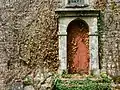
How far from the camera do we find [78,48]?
1052cm

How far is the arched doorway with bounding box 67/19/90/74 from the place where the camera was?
10.4 m

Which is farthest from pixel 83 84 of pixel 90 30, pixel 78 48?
pixel 90 30

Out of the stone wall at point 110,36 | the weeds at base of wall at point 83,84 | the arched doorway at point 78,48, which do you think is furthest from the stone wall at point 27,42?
the stone wall at point 110,36

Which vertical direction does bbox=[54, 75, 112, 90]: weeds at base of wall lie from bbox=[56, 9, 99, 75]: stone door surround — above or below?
below

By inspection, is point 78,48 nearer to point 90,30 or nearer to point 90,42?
point 90,42

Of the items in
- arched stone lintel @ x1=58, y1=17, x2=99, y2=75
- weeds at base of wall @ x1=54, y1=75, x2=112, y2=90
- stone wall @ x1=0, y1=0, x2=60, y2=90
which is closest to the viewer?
weeds at base of wall @ x1=54, y1=75, x2=112, y2=90

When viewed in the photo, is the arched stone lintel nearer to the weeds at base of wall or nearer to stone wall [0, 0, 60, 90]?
stone wall [0, 0, 60, 90]

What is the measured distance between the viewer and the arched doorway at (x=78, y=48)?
34.3 ft

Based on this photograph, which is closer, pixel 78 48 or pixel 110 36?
pixel 110 36

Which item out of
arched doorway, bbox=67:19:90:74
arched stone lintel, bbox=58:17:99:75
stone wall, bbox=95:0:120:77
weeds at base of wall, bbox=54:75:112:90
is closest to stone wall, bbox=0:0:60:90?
arched stone lintel, bbox=58:17:99:75

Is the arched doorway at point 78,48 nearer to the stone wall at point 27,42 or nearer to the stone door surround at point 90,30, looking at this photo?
the stone door surround at point 90,30

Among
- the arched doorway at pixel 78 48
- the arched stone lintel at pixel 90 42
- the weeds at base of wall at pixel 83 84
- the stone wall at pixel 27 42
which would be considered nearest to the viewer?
the weeds at base of wall at pixel 83 84

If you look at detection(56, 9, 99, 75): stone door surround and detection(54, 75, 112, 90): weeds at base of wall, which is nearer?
detection(54, 75, 112, 90): weeds at base of wall

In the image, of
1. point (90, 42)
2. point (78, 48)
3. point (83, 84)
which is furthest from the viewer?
point (78, 48)
